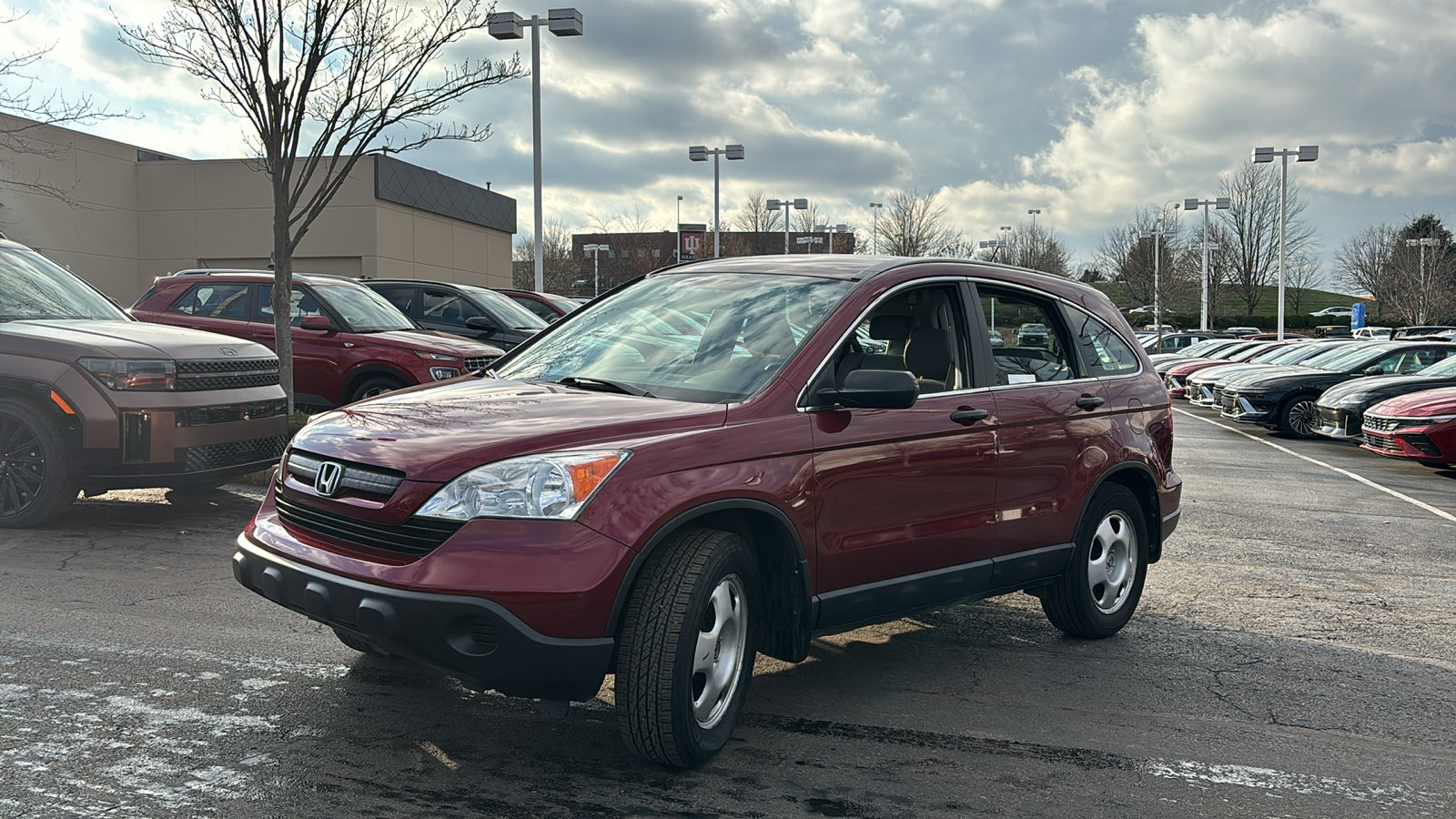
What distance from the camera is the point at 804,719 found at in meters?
4.43

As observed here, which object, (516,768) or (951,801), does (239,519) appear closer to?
(516,768)

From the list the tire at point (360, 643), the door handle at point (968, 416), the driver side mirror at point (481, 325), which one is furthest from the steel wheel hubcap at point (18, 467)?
the door handle at point (968, 416)

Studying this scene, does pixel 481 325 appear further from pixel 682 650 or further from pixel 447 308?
pixel 682 650

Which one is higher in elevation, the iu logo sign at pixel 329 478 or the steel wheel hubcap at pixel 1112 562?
the iu logo sign at pixel 329 478

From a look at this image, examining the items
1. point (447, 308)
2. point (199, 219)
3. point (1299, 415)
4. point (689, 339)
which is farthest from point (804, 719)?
point (199, 219)

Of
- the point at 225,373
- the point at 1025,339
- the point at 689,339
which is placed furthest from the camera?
the point at 225,373

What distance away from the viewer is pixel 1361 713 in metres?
4.74

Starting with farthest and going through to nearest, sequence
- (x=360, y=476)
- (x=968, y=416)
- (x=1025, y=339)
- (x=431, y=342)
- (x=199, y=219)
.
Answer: (x=199, y=219) → (x=431, y=342) → (x=1025, y=339) → (x=968, y=416) → (x=360, y=476)

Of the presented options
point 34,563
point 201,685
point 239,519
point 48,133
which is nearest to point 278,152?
point 239,519

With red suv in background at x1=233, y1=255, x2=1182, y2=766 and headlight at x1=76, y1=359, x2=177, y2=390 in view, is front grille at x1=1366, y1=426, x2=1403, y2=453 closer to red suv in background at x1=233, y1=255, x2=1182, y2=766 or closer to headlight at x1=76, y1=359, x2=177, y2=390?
red suv in background at x1=233, y1=255, x2=1182, y2=766

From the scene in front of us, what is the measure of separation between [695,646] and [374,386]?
8.64 metres

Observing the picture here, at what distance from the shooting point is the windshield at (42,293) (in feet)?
26.5

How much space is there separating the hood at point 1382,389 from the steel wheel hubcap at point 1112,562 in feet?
38.5

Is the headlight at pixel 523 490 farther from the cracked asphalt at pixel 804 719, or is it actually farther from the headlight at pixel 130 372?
the headlight at pixel 130 372
